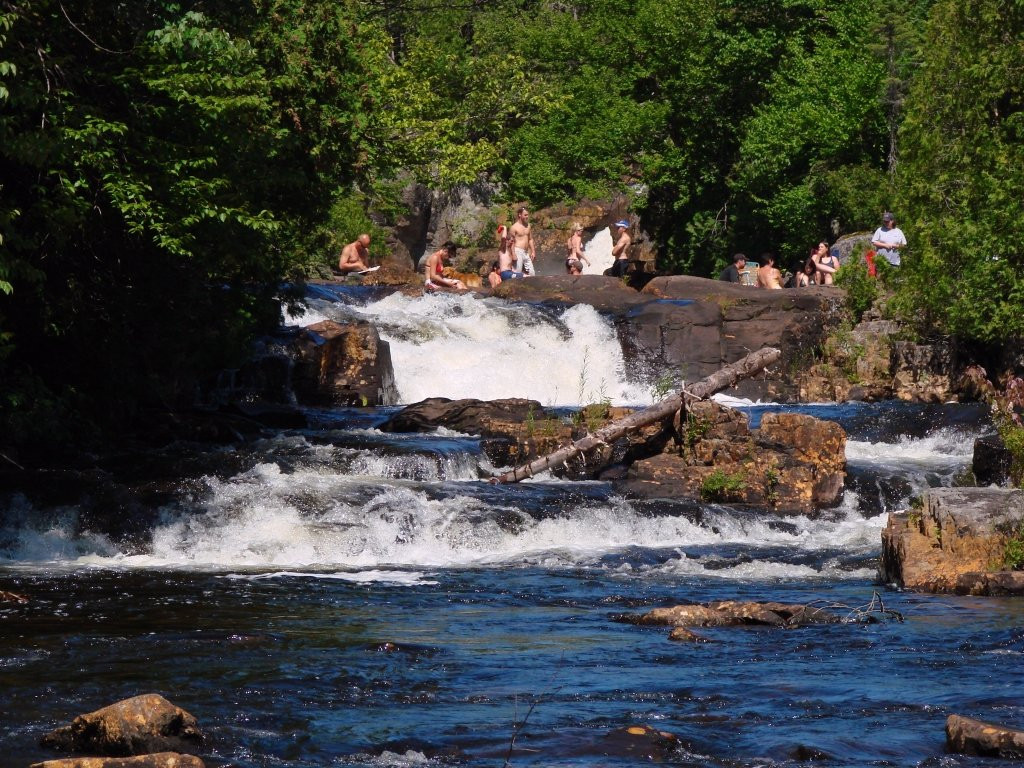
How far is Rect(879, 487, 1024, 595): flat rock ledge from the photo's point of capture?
39.7ft

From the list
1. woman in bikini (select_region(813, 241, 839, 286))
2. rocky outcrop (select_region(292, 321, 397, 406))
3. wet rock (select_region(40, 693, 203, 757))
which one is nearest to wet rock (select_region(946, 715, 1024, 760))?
wet rock (select_region(40, 693, 203, 757))

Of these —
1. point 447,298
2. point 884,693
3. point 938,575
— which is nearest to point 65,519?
point 938,575

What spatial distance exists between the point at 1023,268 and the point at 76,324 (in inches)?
595

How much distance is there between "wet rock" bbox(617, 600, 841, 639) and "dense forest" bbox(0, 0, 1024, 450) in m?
5.69

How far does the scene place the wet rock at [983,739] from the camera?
6738 millimetres

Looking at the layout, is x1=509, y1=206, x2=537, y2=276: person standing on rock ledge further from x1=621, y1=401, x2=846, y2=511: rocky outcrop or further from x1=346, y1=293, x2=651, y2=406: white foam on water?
x1=621, y1=401, x2=846, y2=511: rocky outcrop

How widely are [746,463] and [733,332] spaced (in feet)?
32.5

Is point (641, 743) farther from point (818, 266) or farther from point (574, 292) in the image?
point (818, 266)

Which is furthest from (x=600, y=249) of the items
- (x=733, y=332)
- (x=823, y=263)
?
(x=733, y=332)

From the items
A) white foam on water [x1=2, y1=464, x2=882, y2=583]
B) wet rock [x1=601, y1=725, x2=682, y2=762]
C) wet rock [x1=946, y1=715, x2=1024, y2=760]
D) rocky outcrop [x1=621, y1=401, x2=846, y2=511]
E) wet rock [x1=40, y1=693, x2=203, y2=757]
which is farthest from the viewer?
rocky outcrop [x1=621, y1=401, x2=846, y2=511]

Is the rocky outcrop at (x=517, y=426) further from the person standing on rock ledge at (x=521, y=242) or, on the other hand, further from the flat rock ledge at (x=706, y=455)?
the person standing on rock ledge at (x=521, y=242)

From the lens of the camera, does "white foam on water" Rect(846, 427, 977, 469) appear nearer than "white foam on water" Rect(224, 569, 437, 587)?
No

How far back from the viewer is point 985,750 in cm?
681

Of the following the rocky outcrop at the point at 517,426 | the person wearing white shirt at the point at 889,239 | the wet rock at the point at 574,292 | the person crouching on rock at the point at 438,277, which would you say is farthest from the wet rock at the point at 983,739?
the person crouching on rock at the point at 438,277
